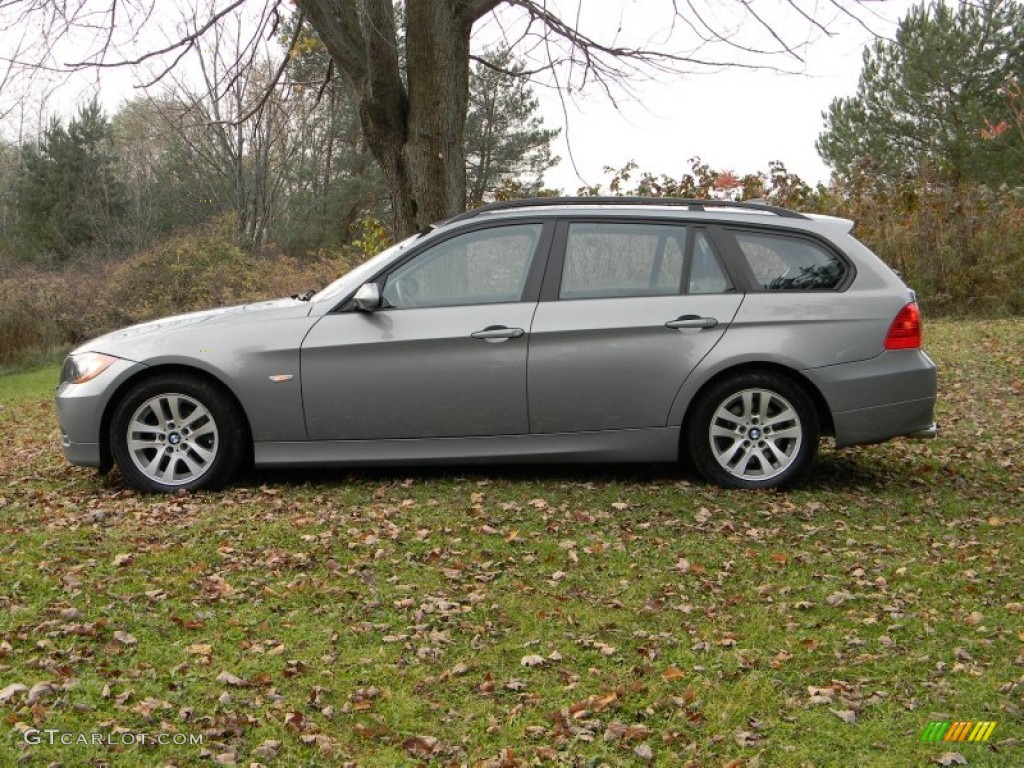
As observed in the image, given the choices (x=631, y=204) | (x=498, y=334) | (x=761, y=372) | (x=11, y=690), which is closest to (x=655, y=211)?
(x=631, y=204)

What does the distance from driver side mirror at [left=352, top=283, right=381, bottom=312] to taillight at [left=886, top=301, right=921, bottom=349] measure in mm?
3229

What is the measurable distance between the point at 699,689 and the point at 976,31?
29.9 metres

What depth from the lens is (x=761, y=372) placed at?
23.8 ft

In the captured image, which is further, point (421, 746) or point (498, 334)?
point (498, 334)

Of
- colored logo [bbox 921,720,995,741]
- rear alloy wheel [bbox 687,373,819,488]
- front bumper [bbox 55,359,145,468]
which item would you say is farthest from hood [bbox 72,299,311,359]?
colored logo [bbox 921,720,995,741]

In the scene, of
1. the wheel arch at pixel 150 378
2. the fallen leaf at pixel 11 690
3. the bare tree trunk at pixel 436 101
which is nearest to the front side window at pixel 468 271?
the wheel arch at pixel 150 378

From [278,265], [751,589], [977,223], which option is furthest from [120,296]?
[751,589]

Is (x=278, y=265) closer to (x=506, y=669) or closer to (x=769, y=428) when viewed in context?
(x=769, y=428)

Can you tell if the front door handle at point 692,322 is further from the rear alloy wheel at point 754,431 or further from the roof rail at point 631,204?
the roof rail at point 631,204

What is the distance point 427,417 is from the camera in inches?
285

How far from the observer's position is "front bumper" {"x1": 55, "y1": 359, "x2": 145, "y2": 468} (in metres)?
7.26

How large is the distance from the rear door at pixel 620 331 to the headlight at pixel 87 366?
8.83 feet

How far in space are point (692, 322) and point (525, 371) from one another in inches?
42.9

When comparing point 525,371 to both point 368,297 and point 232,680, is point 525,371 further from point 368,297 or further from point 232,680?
point 232,680
